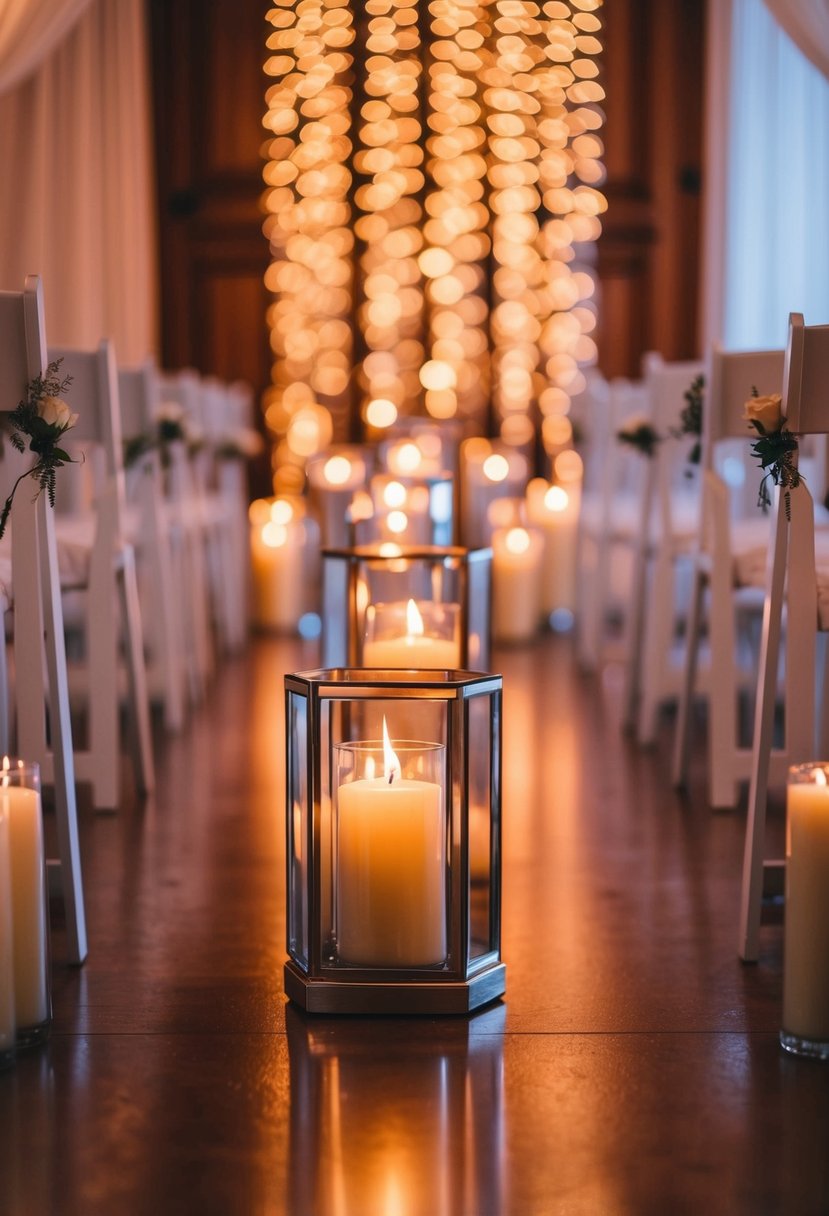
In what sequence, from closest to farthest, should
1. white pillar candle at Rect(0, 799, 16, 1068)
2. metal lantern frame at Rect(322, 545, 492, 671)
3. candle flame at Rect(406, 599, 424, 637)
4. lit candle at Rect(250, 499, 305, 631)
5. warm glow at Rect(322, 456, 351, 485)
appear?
white pillar candle at Rect(0, 799, 16, 1068) < candle flame at Rect(406, 599, 424, 637) < metal lantern frame at Rect(322, 545, 492, 671) < warm glow at Rect(322, 456, 351, 485) < lit candle at Rect(250, 499, 305, 631)

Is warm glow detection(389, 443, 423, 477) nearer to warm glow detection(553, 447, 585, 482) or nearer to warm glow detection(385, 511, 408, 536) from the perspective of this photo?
warm glow detection(553, 447, 585, 482)

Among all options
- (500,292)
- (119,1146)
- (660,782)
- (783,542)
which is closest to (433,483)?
(660,782)

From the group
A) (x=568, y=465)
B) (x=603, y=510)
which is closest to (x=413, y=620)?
(x=603, y=510)

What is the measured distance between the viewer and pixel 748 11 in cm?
634

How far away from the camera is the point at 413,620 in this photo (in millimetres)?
2359

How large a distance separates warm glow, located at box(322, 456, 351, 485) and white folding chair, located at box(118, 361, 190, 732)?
2.15 meters

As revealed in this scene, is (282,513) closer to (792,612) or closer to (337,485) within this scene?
(337,485)

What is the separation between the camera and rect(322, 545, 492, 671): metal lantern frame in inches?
104

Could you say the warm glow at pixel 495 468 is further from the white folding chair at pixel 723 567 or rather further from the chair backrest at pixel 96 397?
the chair backrest at pixel 96 397

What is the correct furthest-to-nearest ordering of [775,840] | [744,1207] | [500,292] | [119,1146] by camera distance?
[500,292] < [775,840] < [119,1146] < [744,1207]

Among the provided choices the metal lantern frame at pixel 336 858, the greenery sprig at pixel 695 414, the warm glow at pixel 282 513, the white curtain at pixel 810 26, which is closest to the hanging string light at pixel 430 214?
the warm glow at pixel 282 513

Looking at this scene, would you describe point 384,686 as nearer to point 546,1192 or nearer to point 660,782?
point 546,1192

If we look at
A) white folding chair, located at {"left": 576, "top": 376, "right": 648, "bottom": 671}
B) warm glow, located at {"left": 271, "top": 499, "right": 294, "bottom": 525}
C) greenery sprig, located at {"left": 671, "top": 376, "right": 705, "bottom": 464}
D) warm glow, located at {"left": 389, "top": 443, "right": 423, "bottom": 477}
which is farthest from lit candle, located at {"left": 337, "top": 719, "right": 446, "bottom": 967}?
warm glow, located at {"left": 271, "top": 499, "right": 294, "bottom": 525}

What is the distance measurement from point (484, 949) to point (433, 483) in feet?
5.39
